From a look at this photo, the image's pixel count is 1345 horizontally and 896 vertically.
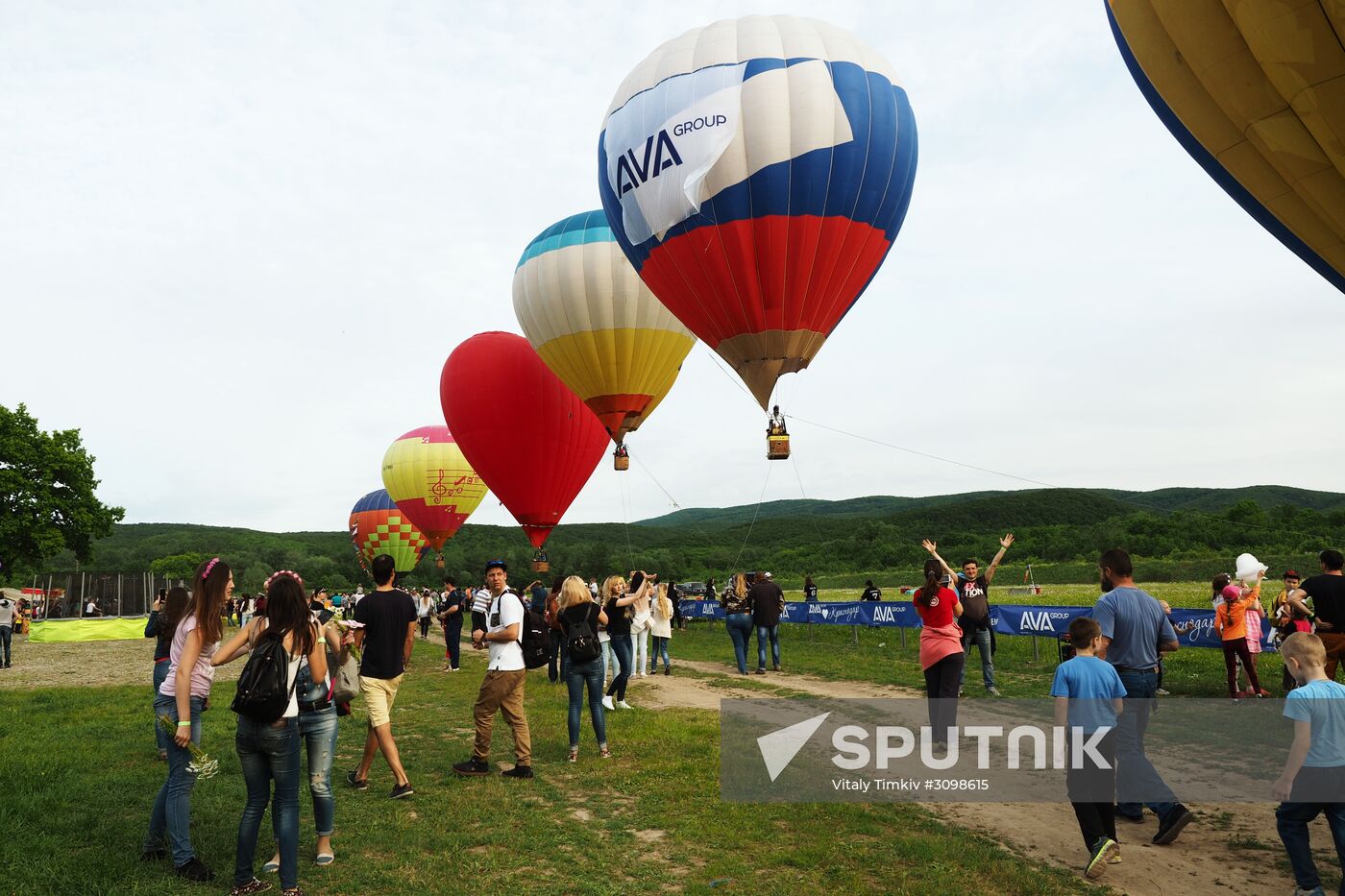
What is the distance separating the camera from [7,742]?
926cm

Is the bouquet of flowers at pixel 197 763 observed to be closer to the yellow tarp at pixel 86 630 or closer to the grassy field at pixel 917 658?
the grassy field at pixel 917 658

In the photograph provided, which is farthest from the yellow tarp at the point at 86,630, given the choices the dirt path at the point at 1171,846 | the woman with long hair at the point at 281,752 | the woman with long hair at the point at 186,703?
the dirt path at the point at 1171,846

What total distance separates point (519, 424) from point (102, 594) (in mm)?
48818

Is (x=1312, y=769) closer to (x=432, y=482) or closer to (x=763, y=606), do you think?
(x=763, y=606)

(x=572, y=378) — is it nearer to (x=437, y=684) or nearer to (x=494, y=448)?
(x=494, y=448)

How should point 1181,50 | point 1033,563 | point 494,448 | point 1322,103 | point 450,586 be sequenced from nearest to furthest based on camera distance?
point 1322,103, point 1181,50, point 450,586, point 494,448, point 1033,563

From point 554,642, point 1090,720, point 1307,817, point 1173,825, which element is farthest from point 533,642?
point 554,642

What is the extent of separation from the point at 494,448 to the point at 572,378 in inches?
189

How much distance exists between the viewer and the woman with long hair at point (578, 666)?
27.1 feet

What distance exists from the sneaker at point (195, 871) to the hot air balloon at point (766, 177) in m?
12.9

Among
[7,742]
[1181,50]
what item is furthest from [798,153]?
[7,742]

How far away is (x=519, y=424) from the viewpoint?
88.5ft

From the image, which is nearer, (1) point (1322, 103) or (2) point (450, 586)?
(1) point (1322, 103)

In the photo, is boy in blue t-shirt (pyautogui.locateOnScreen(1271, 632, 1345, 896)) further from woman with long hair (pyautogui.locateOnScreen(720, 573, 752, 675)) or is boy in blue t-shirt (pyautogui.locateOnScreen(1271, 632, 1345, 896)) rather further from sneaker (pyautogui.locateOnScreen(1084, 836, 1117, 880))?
woman with long hair (pyautogui.locateOnScreen(720, 573, 752, 675))
